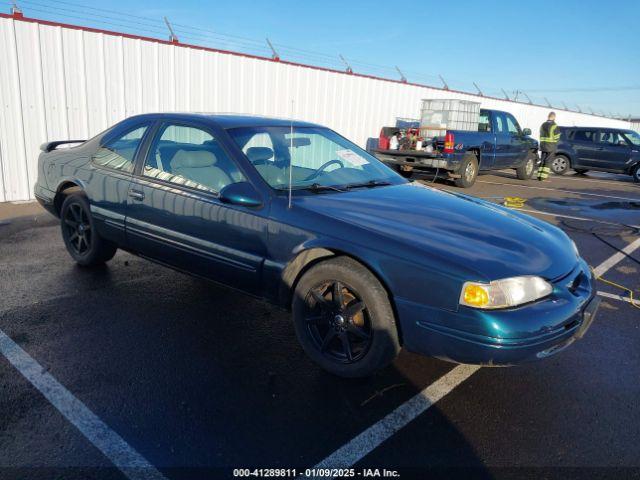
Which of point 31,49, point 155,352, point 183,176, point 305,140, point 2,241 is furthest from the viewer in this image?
point 31,49

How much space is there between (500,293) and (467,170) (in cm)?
946

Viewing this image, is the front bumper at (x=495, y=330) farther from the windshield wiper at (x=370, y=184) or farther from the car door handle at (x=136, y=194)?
the car door handle at (x=136, y=194)

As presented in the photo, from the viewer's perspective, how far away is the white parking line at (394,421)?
2.24 meters

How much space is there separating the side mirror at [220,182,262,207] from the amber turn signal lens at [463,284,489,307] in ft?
4.50

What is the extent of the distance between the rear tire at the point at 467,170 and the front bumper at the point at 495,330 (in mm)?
8949

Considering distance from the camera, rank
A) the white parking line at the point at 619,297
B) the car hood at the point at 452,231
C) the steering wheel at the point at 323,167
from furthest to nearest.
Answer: the white parking line at the point at 619,297
the steering wheel at the point at 323,167
the car hood at the point at 452,231

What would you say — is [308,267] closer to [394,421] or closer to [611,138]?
[394,421]

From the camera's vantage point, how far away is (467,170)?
37.2ft

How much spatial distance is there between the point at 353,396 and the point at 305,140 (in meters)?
2.08

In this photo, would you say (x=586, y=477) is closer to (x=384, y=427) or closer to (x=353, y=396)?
(x=384, y=427)

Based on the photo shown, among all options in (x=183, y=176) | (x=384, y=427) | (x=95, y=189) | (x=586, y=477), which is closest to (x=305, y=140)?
(x=183, y=176)

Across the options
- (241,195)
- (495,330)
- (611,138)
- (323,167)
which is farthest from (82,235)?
(611,138)

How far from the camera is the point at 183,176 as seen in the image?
3.53m

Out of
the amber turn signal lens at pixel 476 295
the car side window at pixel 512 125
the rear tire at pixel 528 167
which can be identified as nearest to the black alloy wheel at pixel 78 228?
the amber turn signal lens at pixel 476 295
